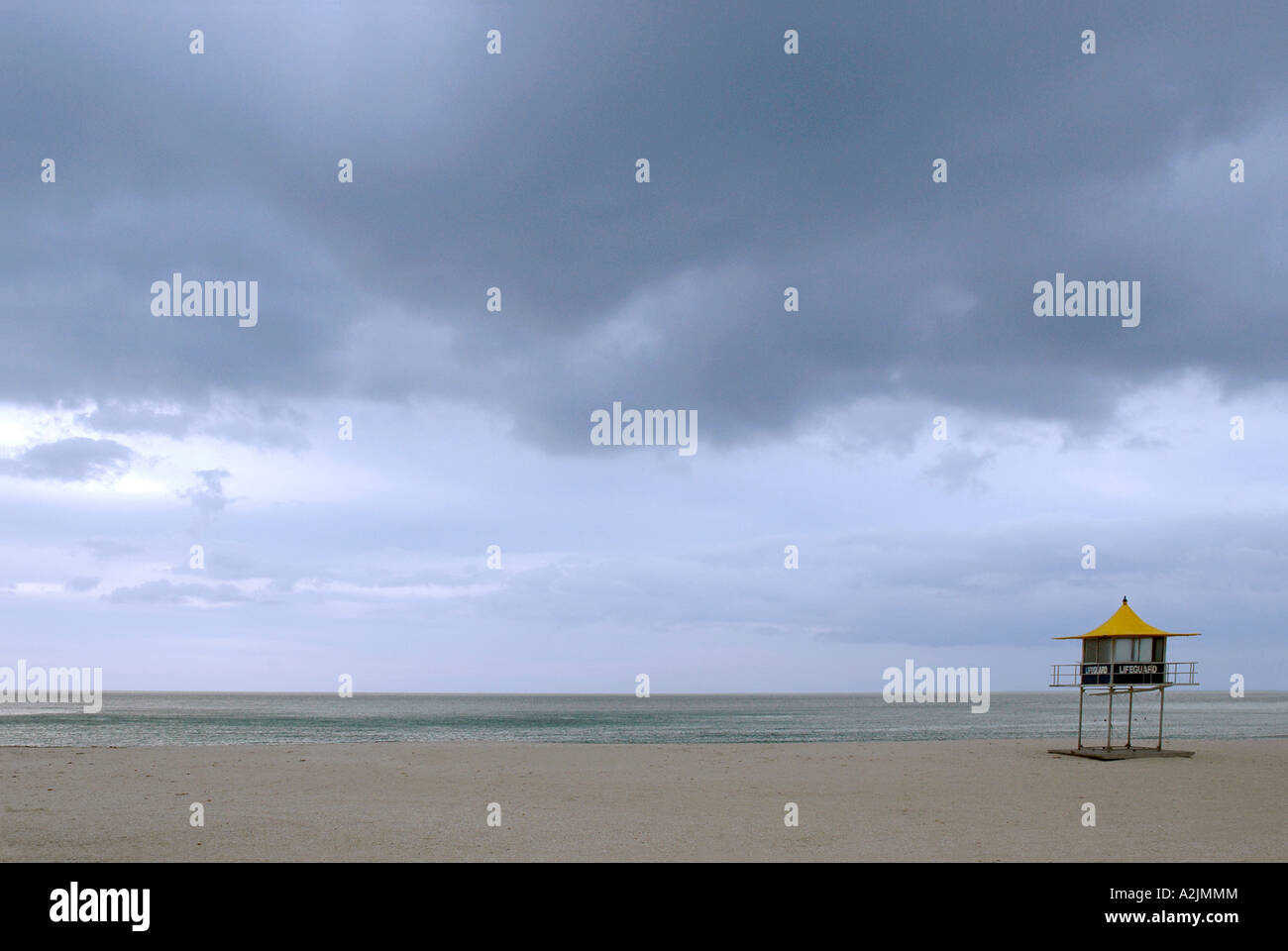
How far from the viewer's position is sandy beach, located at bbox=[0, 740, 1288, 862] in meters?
15.3

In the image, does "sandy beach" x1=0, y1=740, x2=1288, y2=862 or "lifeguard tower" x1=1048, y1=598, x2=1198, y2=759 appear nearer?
"sandy beach" x1=0, y1=740, x2=1288, y2=862

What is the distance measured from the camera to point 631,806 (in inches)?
820

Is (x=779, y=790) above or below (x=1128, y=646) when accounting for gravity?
below

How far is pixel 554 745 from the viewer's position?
39188mm

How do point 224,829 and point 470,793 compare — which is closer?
point 224,829

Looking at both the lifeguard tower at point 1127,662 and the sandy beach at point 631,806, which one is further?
the lifeguard tower at point 1127,662

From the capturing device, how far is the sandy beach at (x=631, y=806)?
15.3 meters

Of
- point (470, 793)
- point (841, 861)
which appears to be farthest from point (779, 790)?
point (841, 861)

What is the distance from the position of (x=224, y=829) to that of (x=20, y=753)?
2181 cm

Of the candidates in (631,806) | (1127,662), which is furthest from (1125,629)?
(631,806)

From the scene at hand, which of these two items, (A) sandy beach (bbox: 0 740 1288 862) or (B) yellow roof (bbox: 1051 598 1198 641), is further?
(B) yellow roof (bbox: 1051 598 1198 641)
